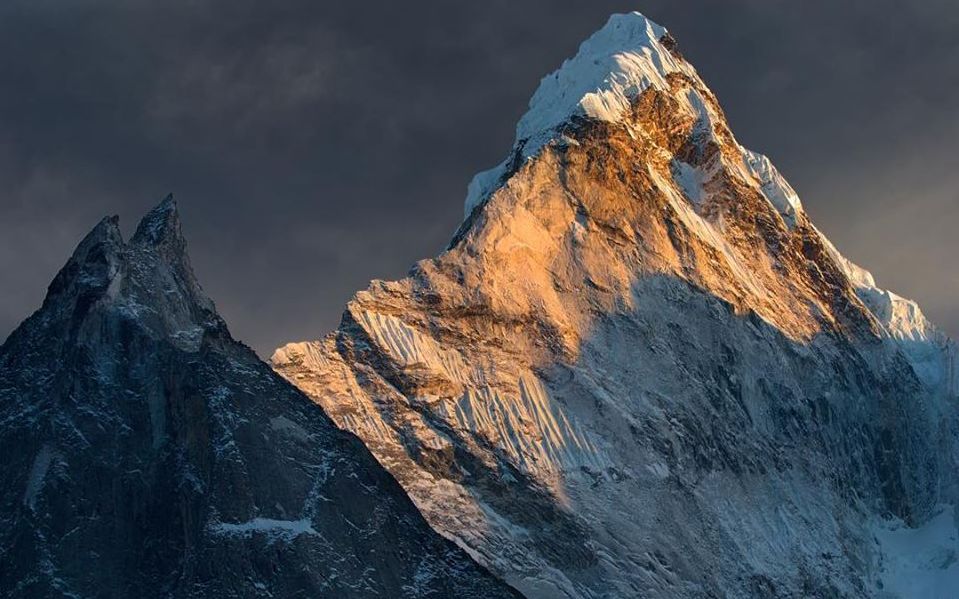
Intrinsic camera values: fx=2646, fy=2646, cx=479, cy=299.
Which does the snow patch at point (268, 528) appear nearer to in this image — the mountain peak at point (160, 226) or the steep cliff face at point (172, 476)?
the steep cliff face at point (172, 476)

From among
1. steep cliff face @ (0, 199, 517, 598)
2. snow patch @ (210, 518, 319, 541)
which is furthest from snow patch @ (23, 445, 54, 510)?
snow patch @ (210, 518, 319, 541)

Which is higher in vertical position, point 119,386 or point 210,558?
point 119,386

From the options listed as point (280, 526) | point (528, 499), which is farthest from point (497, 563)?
point (280, 526)

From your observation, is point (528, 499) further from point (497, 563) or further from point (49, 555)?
point (49, 555)

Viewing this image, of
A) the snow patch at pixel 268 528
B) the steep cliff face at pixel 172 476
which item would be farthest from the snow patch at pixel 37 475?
the snow patch at pixel 268 528

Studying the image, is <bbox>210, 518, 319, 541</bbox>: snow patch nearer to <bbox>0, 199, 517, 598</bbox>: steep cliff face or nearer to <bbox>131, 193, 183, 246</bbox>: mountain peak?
<bbox>0, 199, 517, 598</bbox>: steep cliff face

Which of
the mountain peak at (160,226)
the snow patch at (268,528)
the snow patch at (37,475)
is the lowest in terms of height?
the snow patch at (268,528)
